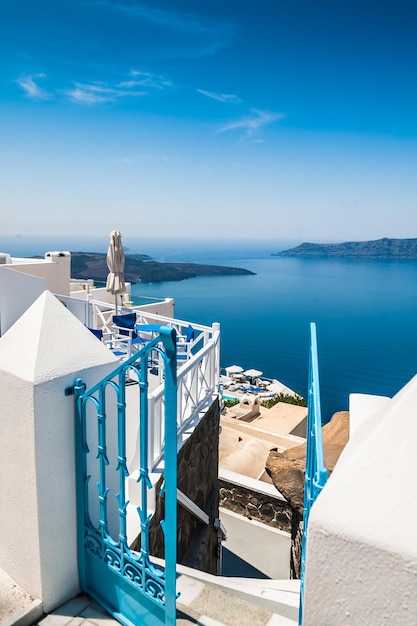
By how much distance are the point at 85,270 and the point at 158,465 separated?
61819mm

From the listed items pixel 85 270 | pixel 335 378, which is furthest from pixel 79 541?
pixel 85 270

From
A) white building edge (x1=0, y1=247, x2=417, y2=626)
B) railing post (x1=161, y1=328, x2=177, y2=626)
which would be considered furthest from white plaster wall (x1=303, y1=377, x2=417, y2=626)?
railing post (x1=161, y1=328, x2=177, y2=626)

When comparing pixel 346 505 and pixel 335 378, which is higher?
pixel 346 505

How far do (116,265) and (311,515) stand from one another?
969cm

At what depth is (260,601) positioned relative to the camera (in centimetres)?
295

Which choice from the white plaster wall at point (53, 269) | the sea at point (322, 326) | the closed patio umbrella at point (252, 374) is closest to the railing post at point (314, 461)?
the white plaster wall at point (53, 269)

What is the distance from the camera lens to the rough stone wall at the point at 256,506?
883 centimetres

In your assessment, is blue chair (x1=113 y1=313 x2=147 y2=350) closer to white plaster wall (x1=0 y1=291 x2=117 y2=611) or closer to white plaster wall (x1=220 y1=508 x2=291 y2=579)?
white plaster wall (x1=220 y1=508 x2=291 y2=579)

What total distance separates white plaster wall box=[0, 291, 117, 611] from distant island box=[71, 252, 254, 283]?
46.0 meters

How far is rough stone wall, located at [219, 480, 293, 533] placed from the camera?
29.0 feet

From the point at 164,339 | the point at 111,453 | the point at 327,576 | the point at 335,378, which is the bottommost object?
the point at 335,378

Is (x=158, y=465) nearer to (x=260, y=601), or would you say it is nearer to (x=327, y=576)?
(x=260, y=601)

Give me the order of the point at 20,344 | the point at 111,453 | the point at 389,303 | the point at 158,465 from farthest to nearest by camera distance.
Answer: the point at 389,303 → the point at 158,465 → the point at 111,453 → the point at 20,344

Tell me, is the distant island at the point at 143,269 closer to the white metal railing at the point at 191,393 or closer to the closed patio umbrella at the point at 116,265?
the closed patio umbrella at the point at 116,265
